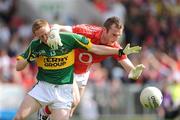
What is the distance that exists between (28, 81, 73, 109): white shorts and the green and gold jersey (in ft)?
0.31

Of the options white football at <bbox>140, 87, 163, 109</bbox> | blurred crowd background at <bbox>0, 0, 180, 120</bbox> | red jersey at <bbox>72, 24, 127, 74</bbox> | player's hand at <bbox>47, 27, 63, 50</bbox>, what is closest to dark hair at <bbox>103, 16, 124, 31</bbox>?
red jersey at <bbox>72, 24, 127, 74</bbox>

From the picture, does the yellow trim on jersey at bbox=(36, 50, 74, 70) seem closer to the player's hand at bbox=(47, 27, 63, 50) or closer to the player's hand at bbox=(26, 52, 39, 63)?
the player's hand at bbox=(26, 52, 39, 63)

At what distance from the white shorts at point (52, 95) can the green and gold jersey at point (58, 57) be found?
94mm

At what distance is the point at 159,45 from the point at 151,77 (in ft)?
6.72

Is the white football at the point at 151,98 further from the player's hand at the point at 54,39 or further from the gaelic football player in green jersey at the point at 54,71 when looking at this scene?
the player's hand at the point at 54,39

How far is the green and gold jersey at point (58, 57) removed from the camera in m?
14.2

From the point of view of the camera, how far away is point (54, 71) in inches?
565

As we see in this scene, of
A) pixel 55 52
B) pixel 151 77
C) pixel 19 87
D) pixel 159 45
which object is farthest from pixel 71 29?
pixel 159 45

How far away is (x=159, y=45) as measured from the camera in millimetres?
24453

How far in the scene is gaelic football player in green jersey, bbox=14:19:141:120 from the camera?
14.1 metres

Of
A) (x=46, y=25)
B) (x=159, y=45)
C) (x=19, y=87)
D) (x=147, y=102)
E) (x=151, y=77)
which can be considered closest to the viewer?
(x=46, y=25)

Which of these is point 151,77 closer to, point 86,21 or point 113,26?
point 86,21

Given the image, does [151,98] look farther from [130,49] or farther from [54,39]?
[54,39]

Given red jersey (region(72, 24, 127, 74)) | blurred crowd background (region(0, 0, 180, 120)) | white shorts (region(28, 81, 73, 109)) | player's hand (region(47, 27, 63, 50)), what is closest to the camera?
player's hand (region(47, 27, 63, 50))
